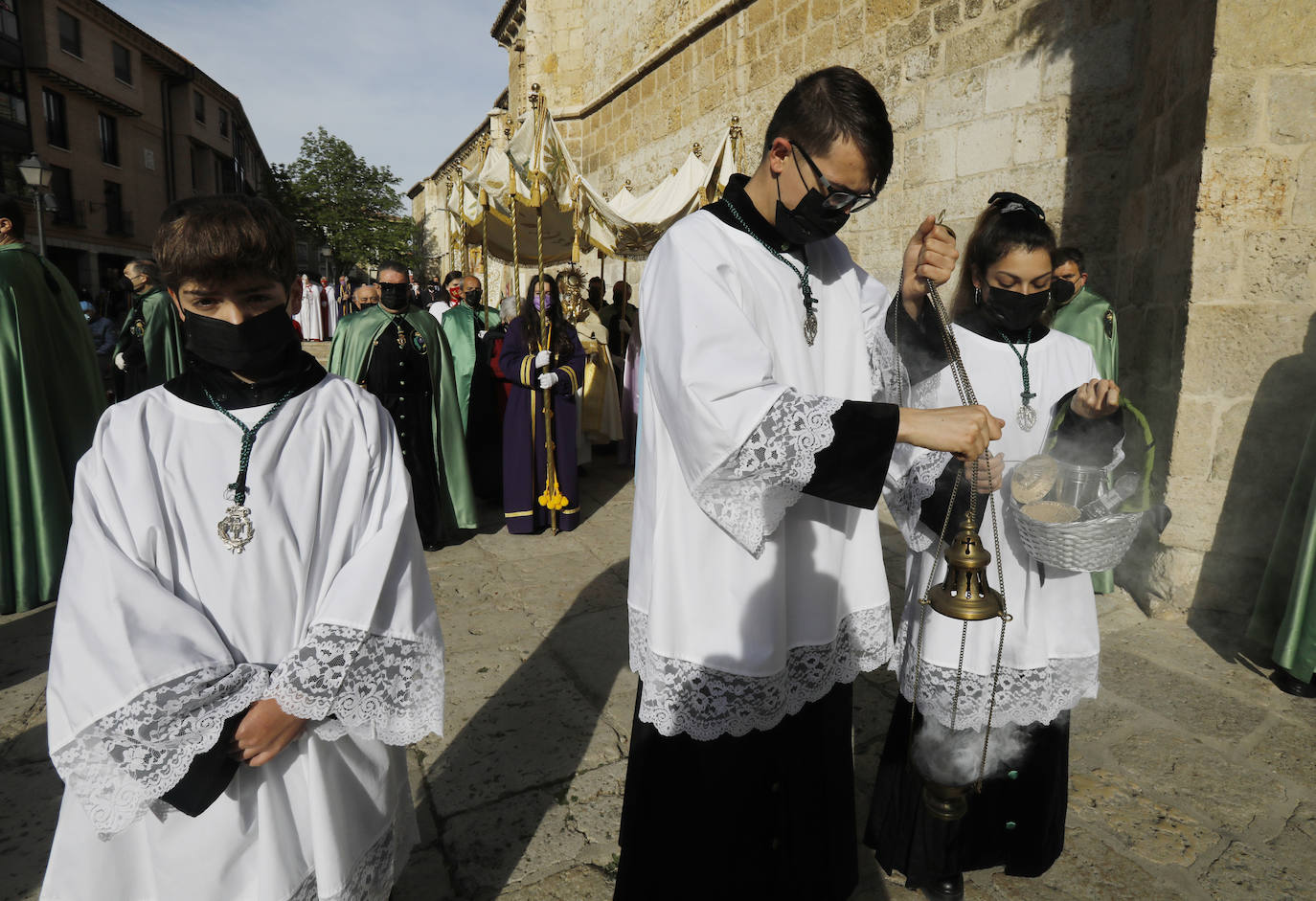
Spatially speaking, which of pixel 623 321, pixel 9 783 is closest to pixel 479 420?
pixel 623 321

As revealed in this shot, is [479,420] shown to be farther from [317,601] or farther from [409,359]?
[317,601]

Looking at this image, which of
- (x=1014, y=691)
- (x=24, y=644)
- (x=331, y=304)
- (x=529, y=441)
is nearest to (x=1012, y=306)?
(x=1014, y=691)

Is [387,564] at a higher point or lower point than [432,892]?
higher

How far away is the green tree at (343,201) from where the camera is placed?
2984 centimetres

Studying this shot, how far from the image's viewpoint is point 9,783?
106 inches

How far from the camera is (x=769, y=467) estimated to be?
56.3 inches

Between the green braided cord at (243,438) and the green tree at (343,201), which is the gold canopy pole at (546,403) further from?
the green tree at (343,201)

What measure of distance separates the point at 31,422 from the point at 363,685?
3901 mm

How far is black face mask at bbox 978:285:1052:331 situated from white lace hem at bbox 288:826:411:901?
193 centimetres

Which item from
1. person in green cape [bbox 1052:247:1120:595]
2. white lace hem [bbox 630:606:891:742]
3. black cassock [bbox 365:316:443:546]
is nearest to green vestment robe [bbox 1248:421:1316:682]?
person in green cape [bbox 1052:247:1120:595]

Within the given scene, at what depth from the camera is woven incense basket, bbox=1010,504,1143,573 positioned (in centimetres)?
168

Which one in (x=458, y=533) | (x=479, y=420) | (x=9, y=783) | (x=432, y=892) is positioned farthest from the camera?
(x=479, y=420)

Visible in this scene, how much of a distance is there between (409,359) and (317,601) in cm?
410

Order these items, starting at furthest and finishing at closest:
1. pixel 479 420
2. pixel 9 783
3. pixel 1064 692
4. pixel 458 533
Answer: pixel 479 420 < pixel 458 533 < pixel 9 783 < pixel 1064 692
